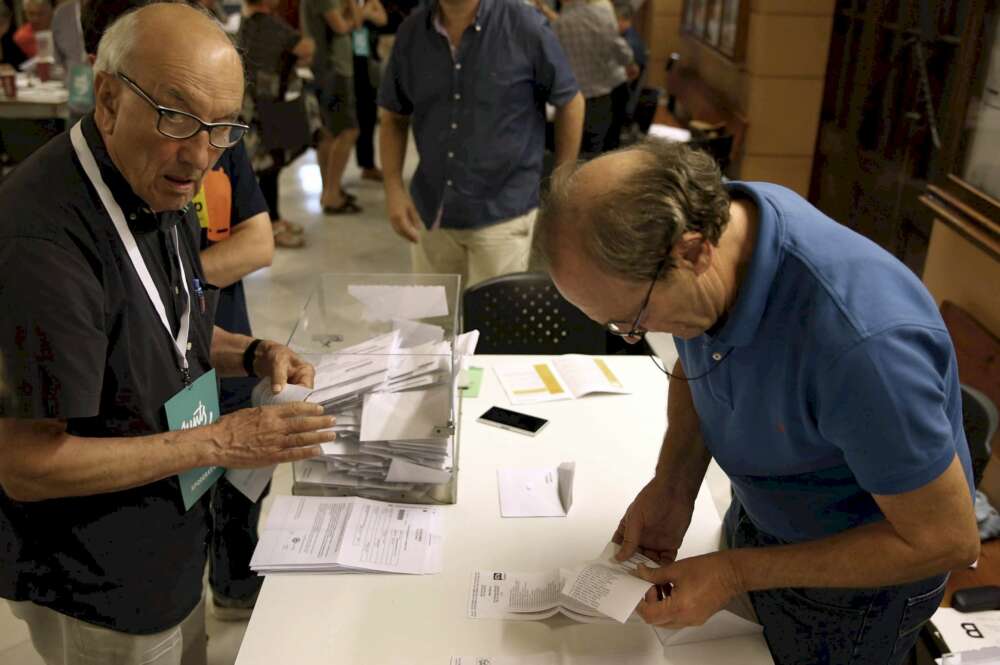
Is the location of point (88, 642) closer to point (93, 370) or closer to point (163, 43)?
point (93, 370)

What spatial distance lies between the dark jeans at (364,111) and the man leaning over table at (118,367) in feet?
15.8

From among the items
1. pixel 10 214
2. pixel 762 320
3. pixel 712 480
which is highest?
pixel 10 214

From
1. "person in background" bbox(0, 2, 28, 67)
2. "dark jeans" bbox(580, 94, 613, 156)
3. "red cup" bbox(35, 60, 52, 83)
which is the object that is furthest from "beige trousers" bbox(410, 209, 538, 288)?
"person in background" bbox(0, 2, 28, 67)

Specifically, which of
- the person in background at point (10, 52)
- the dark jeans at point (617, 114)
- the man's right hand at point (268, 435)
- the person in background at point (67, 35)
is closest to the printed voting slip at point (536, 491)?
the man's right hand at point (268, 435)

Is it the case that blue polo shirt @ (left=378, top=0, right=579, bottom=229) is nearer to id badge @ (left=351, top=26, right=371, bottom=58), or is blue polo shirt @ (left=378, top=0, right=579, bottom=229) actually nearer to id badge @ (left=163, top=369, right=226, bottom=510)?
id badge @ (left=163, top=369, right=226, bottom=510)

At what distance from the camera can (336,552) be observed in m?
1.54

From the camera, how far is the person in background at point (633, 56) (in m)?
6.11

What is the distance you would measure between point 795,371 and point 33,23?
7.42 meters

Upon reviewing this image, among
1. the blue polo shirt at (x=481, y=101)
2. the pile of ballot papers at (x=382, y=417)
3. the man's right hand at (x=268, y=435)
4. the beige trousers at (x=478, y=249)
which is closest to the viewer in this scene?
the man's right hand at (x=268, y=435)

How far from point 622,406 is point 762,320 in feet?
3.15

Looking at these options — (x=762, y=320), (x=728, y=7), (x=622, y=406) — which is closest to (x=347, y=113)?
(x=728, y=7)

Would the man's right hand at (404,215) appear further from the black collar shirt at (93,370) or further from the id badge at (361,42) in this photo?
the id badge at (361,42)

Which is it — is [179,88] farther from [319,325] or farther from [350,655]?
[350,655]

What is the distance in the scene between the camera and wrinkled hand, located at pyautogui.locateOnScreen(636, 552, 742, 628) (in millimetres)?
1262
